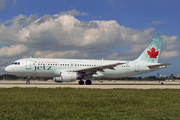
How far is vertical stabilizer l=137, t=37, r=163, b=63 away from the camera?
111 ft

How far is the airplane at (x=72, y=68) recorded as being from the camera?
27.4m

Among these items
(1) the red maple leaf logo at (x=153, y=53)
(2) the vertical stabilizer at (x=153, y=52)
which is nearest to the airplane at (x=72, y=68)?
(2) the vertical stabilizer at (x=153, y=52)

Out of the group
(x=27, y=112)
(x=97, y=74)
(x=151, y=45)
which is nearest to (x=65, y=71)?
(x=97, y=74)

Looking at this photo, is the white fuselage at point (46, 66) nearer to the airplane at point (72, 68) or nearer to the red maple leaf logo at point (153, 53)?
the airplane at point (72, 68)

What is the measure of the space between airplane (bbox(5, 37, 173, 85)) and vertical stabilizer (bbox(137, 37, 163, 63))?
3.65 ft

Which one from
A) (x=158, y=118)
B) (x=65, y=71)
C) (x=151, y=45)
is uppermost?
(x=151, y=45)

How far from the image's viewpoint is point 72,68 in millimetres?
29000

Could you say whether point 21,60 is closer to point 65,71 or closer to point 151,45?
point 65,71

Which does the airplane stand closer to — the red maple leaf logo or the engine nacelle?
the engine nacelle

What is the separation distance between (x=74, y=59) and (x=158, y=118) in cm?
2426

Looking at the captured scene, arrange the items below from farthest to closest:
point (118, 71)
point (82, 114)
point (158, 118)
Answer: point (118, 71)
point (82, 114)
point (158, 118)

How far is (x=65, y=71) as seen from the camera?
28344mm

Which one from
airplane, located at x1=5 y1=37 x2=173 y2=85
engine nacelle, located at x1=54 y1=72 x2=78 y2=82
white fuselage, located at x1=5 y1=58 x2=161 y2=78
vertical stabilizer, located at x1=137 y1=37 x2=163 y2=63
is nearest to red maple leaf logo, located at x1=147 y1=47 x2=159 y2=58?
vertical stabilizer, located at x1=137 y1=37 x2=163 y2=63

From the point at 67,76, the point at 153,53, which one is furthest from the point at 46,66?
the point at 153,53
